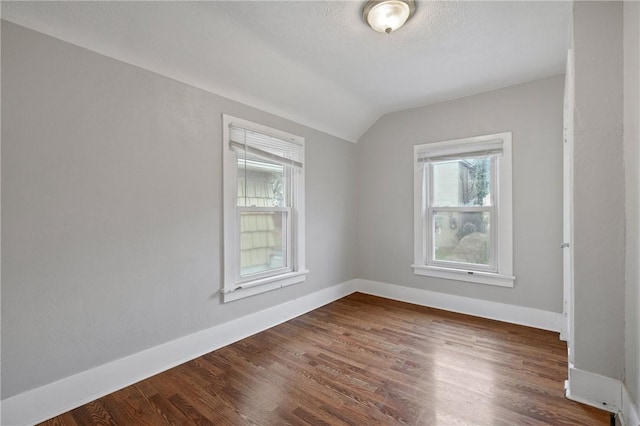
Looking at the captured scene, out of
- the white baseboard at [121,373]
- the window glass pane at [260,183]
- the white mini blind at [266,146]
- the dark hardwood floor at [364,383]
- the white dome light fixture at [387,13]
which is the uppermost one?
the white dome light fixture at [387,13]

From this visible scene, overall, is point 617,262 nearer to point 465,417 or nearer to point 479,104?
point 465,417

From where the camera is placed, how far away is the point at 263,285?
292 centimetres

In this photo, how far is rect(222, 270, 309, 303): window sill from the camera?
2633 millimetres

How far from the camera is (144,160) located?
2104 millimetres

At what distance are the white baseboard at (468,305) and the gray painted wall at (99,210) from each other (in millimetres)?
2103

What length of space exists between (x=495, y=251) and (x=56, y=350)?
3873 mm

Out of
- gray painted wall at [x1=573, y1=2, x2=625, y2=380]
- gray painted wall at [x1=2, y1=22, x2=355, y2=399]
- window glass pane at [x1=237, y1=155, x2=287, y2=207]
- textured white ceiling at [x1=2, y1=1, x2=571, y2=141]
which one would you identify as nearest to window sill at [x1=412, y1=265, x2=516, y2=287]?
gray painted wall at [x1=573, y1=2, x2=625, y2=380]

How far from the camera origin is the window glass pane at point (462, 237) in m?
3.29

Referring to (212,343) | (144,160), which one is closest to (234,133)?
(144,160)

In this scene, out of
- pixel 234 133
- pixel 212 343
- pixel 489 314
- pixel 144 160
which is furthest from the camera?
pixel 489 314

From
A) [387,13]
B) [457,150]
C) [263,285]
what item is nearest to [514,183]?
[457,150]

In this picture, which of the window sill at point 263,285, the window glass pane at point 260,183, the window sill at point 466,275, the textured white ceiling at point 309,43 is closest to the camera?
the textured white ceiling at point 309,43

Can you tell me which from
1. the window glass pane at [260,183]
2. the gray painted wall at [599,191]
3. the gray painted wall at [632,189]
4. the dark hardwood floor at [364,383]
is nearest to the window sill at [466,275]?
the dark hardwood floor at [364,383]

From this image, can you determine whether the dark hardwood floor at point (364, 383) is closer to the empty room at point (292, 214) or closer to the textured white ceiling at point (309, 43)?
the empty room at point (292, 214)
